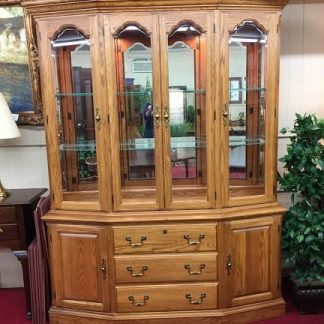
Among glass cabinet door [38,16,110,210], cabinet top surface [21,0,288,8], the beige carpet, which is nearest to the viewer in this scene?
cabinet top surface [21,0,288,8]

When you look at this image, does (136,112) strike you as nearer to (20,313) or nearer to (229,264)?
(229,264)

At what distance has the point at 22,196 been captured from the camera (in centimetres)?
259

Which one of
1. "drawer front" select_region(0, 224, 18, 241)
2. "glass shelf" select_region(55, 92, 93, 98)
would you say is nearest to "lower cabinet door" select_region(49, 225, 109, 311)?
"drawer front" select_region(0, 224, 18, 241)

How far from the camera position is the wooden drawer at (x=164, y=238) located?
91.6 inches

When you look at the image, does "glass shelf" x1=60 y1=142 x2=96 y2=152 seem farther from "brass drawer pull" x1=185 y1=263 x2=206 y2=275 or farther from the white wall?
"brass drawer pull" x1=185 y1=263 x2=206 y2=275

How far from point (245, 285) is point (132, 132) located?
1.20 meters

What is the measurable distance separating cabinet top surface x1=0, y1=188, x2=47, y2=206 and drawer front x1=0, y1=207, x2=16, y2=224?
33mm

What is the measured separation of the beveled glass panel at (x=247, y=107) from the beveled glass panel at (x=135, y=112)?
478 millimetres

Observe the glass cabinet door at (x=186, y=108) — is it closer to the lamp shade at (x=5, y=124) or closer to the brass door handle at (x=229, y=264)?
the brass door handle at (x=229, y=264)

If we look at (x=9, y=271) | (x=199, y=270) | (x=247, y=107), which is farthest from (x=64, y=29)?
(x=9, y=271)

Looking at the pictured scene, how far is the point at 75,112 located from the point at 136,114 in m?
0.38

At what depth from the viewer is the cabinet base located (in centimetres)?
241

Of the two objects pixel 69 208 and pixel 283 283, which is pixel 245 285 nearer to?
pixel 283 283

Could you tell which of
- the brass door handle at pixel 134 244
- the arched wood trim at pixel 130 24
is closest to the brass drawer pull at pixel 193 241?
the brass door handle at pixel 134 244
